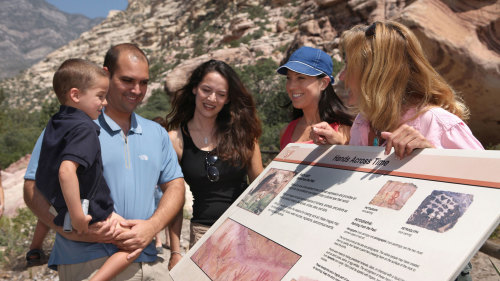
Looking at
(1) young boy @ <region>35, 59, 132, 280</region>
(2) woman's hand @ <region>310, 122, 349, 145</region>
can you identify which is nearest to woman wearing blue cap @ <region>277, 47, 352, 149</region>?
(2) woman's hand @ <region>310, 122, 349, 145</region>

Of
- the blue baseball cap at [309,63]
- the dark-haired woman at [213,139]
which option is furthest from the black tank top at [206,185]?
the blue baseball cap at [309,63]

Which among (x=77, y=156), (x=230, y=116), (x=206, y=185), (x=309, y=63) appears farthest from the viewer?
(x=230, y=116)

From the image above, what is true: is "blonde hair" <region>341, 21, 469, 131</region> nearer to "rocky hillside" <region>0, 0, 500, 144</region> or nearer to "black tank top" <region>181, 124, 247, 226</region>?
"black tank top" <region>181, 124, 247, 226</region>

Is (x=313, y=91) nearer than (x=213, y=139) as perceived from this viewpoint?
Yes

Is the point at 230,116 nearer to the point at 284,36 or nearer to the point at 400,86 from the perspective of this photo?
the point at 400,86

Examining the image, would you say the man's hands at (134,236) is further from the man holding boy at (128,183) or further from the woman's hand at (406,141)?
the woman's hand at (406,141)

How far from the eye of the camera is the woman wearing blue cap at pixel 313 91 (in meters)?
2.30

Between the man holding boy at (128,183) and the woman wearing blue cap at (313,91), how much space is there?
33.3 inches

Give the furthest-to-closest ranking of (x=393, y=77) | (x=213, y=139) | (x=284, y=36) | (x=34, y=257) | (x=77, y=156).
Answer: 1. (x=284, y=36)
2. (x=34, y=257)
3. (x=213, y=139)
4. (x=77, y=156)
5. (x=393, y=77)

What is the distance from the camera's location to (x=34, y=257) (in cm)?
394

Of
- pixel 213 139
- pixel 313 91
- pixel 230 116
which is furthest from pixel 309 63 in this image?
pixel 213 139

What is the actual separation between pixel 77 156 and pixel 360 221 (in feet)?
4.21

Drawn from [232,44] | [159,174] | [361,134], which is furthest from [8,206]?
[232,44]

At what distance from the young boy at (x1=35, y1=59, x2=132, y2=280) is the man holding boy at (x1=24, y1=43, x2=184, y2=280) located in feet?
0.25
